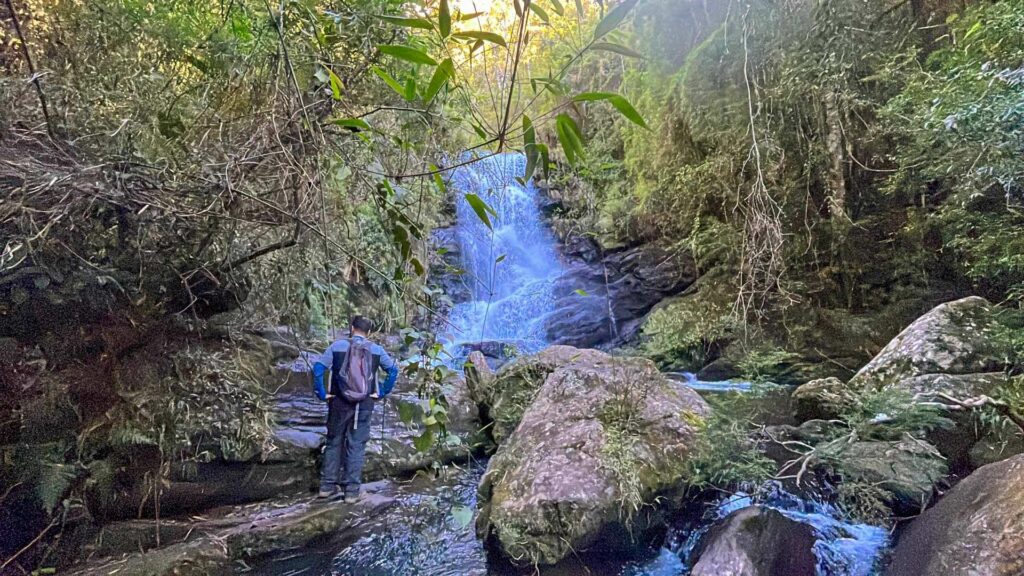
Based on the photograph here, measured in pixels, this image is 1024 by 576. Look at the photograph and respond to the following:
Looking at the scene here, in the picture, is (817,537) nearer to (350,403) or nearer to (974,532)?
(974,532)

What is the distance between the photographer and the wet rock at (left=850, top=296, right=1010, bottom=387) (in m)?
4.28

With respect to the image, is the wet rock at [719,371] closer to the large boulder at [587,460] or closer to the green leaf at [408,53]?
the large boulder at [587,460]

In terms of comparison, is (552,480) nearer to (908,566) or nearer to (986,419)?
(908,566)

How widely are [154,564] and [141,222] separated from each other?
2185 mm

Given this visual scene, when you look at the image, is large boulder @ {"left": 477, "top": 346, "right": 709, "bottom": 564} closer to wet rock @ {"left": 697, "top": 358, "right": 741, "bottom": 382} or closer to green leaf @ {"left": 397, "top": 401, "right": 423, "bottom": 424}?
green leaf @ {"left": 397, "top": 401, "right": 423, "bottom": 424}

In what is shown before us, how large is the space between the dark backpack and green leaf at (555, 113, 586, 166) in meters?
3.47

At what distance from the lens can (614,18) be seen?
1.11 m

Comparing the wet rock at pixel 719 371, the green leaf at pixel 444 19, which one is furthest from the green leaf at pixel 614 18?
the wet rock at pixel 719 371

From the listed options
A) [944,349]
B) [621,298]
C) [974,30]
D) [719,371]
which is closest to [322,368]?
[974,30]

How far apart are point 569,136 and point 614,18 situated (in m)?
0.27

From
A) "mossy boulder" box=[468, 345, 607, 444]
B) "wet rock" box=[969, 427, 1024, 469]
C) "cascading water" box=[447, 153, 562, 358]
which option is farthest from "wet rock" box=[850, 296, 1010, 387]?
"cascading water" box=[447, 153, 562, 358]

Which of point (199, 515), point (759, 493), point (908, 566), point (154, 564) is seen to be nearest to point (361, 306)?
point (199, 515)

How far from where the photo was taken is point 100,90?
2760 millimetres

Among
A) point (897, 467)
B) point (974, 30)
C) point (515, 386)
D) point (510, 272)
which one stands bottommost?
point (897, 467)
